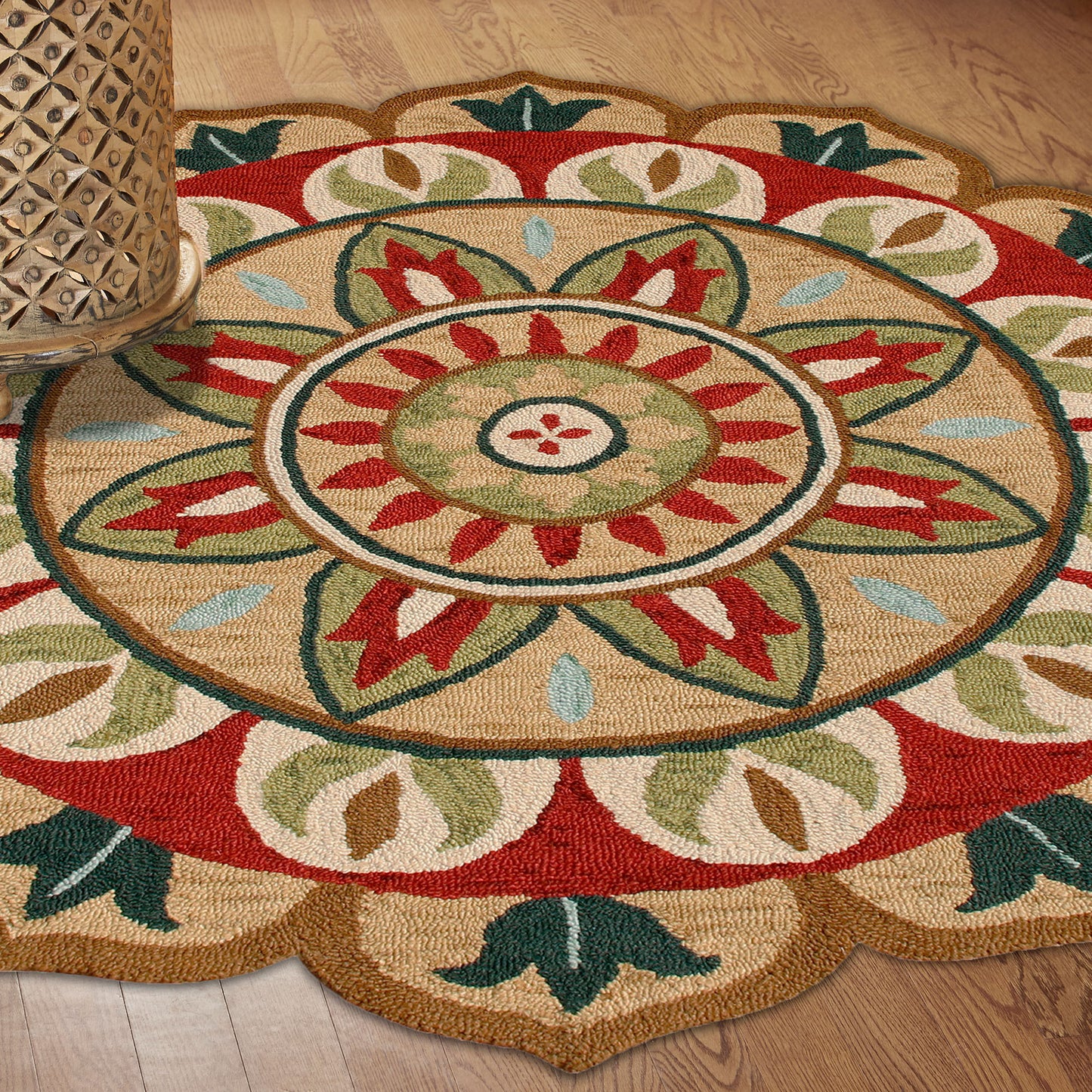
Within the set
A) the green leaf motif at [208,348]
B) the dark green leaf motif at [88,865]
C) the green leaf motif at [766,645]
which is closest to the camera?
the dark green leaf motif at [88,865]

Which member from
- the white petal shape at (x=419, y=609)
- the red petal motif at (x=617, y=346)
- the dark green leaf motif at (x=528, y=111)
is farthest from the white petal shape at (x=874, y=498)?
the dark green leaf motif at (x=528, y=111)

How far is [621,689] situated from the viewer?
52.9 inches

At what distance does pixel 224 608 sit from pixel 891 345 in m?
0.98

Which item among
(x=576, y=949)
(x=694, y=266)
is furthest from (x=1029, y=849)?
(x=694, y=266)

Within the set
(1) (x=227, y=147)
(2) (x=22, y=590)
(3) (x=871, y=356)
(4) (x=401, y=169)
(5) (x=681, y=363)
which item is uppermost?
(3) (x=871, y=356)

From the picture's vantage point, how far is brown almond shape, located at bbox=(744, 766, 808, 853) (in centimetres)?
121

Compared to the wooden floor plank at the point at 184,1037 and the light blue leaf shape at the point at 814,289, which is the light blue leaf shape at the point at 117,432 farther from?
the light blue leaf shape at the point at 814,289

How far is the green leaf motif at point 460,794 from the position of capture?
120 centimetres

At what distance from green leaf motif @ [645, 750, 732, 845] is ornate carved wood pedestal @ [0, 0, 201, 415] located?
0.86 metres

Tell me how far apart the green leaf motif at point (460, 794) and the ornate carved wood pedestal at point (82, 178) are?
712 millimetres

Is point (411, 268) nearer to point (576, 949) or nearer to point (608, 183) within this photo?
point (608, 183)

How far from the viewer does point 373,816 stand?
3.97 feet

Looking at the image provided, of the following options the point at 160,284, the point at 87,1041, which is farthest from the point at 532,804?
the point at 160,284

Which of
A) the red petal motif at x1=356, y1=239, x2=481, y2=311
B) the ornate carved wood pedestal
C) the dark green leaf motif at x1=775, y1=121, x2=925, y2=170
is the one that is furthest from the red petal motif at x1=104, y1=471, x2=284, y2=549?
the dark green leaf motif at x1=775, y1=121, x2=925, y2=170
